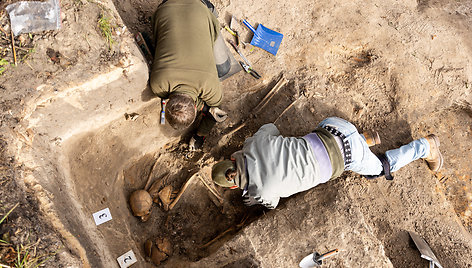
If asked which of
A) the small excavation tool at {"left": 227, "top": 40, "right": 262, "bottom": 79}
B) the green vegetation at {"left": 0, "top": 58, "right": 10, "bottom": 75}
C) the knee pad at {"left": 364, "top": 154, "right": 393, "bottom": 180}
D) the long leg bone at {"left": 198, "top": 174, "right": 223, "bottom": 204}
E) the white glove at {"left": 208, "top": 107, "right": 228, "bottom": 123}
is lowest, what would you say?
the long leg bone at {"left": 198, "top": 174, "right": 223, "bottom": 204}

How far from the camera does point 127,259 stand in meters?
2.97

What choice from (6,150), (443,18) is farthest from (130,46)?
(443,18)

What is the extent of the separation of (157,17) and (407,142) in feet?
12.4

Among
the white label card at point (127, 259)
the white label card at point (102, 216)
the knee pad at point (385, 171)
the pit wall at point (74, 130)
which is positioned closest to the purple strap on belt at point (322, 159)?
the knee pad at point (385, 171)

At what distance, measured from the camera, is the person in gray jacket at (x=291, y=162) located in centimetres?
266

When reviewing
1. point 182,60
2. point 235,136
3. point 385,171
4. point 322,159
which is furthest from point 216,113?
point 385,171

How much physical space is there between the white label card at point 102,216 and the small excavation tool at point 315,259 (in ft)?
→ 7.14

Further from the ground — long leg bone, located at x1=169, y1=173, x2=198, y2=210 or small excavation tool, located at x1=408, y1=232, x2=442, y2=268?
small excavation tool, located at x1=408, y1=232, x2=442, y2=268

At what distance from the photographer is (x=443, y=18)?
4.39 metres

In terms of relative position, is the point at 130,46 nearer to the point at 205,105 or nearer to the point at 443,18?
the point at 205,105

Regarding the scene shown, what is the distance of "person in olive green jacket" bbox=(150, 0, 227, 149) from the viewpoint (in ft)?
9.30

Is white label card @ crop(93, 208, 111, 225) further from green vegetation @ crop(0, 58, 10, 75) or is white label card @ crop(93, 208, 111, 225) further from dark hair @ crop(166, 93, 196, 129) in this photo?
green vegetation @ crop(0, 58, 10, 75)

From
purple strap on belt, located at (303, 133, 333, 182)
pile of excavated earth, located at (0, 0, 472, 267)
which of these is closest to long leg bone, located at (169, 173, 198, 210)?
pile of excavated earth, located at (0, 0, 472, 267)

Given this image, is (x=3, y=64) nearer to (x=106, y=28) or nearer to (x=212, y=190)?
(x=106, y=28)
